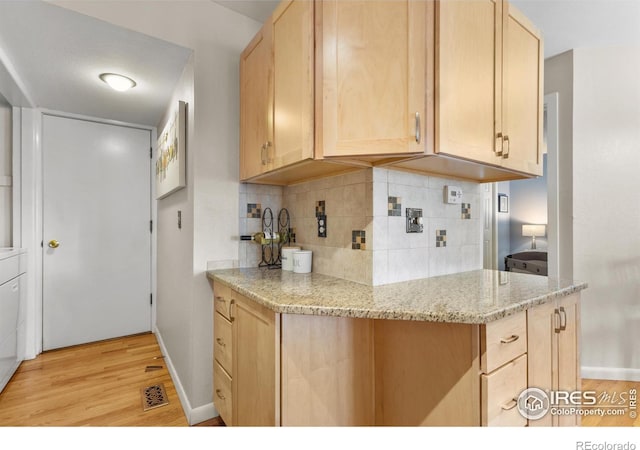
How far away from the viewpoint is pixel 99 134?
2875 mm

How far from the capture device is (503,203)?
527cm

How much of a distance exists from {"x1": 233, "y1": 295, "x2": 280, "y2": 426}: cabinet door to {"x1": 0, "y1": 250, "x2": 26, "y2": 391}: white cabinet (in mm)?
1693

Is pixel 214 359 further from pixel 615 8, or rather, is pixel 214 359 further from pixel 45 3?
pixel 615 8

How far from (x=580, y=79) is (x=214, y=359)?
125 inches

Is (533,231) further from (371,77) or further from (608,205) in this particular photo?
(371,77)

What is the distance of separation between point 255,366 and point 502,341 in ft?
3.00

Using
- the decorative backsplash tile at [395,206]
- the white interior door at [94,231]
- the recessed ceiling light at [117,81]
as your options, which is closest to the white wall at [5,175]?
the white interior door at [94,231]

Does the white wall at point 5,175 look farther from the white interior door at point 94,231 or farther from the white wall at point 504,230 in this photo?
the white wall at point 504,230

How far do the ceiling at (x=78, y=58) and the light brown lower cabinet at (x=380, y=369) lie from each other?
4.96 feet

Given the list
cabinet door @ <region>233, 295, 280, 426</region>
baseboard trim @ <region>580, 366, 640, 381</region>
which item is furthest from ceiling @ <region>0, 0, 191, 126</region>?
baseboard trim @ <region>580, 366, 640, 381</region>

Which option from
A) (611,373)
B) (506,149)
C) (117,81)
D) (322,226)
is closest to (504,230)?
(611,373)
